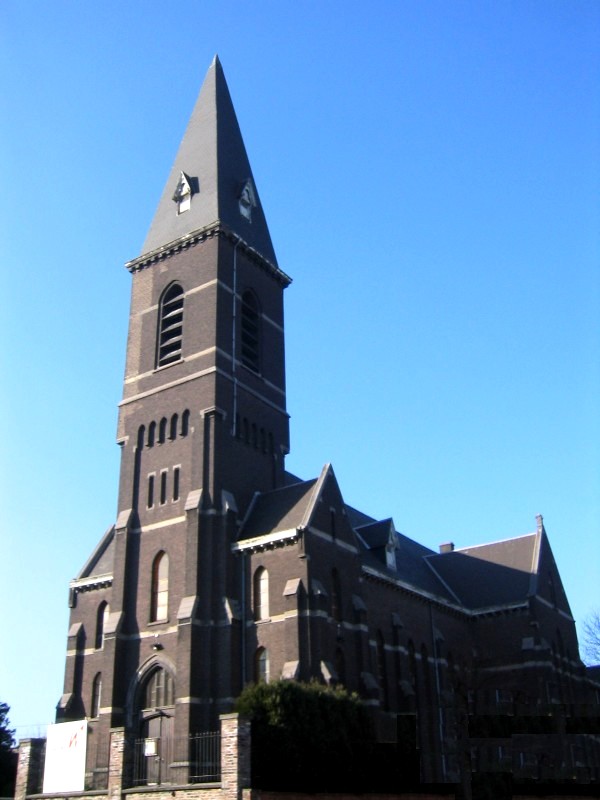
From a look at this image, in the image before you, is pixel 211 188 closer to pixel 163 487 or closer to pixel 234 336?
pixel 234 336

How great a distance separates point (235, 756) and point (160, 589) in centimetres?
1555

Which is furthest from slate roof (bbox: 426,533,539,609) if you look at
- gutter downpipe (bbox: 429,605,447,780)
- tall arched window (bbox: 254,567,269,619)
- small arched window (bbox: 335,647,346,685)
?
tall arched window (bbox: 254,567,269,619)

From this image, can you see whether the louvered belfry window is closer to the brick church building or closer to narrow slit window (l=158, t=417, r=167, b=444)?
the brick church building

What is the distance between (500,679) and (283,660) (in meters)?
19.6

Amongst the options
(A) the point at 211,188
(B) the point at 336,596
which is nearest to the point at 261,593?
(B) the point at 336,596

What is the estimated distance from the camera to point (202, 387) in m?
39.0

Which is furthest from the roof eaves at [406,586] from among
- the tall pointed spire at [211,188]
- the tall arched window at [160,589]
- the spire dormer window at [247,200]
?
the spire dormer window at [247,200]

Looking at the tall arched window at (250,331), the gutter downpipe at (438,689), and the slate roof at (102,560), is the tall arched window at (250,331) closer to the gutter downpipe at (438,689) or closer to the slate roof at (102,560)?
the slate roof at (102,560)

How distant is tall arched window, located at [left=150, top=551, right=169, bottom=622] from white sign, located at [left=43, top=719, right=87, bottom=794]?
9.58m

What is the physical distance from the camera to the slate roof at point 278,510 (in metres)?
35.8

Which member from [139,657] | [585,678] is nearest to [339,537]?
[139,657]

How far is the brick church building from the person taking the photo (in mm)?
33656

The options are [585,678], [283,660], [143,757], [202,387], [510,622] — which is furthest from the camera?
[585,678]

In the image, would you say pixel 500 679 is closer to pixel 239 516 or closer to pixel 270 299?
pixel 239 516
